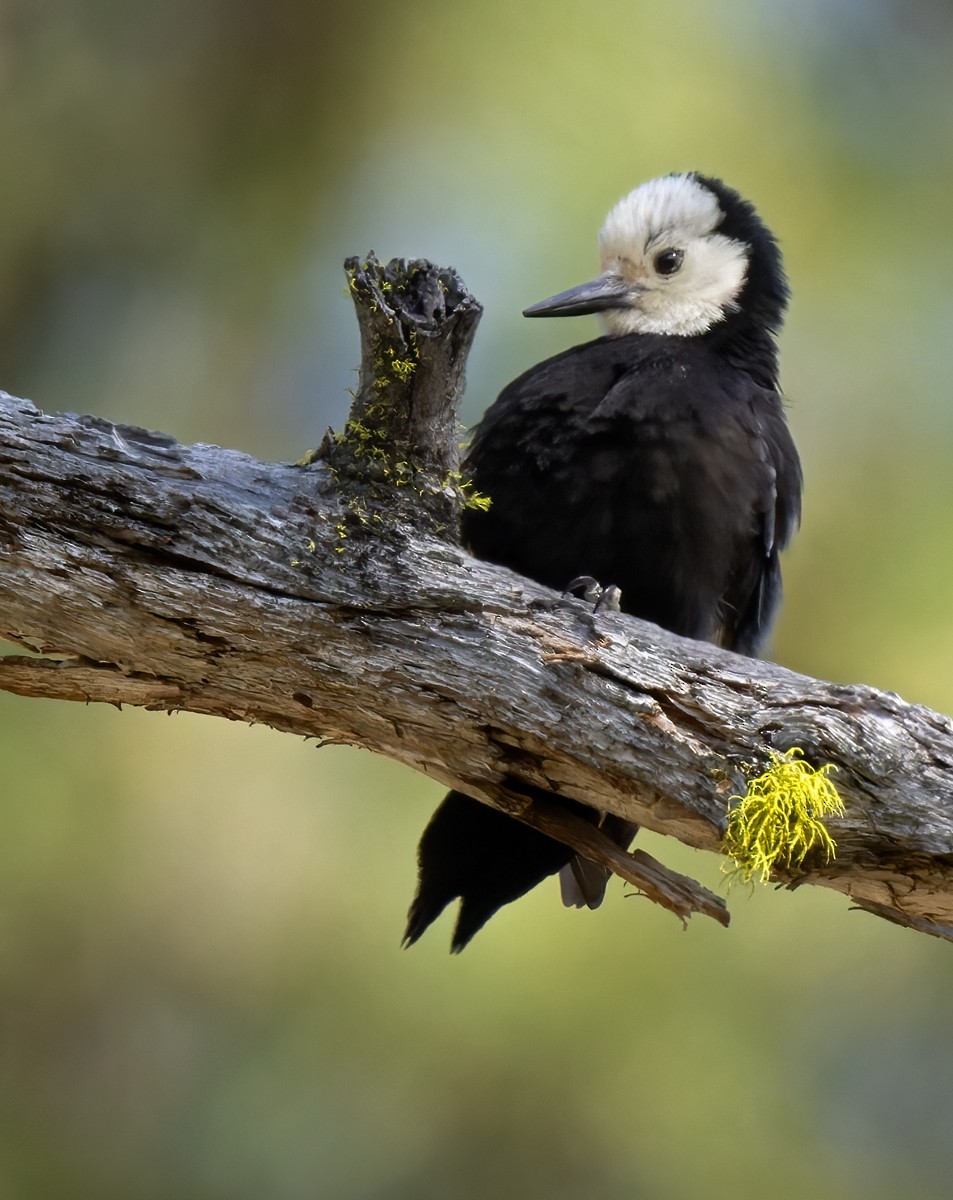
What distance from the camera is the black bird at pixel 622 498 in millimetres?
2740

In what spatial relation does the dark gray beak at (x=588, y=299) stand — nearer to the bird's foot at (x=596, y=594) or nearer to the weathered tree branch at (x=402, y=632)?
the bird's foot at (x=596, y=594)

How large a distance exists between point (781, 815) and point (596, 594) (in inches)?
20.4

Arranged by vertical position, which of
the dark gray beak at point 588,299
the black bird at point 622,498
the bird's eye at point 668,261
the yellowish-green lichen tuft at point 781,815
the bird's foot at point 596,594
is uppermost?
the bird's eye at point 668,261

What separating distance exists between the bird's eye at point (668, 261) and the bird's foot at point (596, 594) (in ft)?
3.46

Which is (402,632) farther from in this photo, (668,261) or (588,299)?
(668,261)

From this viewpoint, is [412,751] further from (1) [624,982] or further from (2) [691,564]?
(1) [624,982]

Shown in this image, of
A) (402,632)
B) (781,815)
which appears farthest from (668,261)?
(781,815)

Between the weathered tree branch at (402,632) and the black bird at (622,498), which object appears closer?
the weathered tree branch at (402,632)

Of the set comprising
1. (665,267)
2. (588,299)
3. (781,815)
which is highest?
(665,267)

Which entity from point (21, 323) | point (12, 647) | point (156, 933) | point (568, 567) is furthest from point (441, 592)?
point (21, 323)

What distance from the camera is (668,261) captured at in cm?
316

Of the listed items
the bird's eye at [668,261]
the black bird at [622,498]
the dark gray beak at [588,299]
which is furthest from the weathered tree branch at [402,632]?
the bird's eye at [668,261]

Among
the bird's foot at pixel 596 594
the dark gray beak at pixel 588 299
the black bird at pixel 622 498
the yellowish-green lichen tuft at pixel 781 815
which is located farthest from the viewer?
the dark gray beak at pixel 588 299

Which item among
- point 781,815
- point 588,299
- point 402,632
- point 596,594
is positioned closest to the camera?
point 781,815
